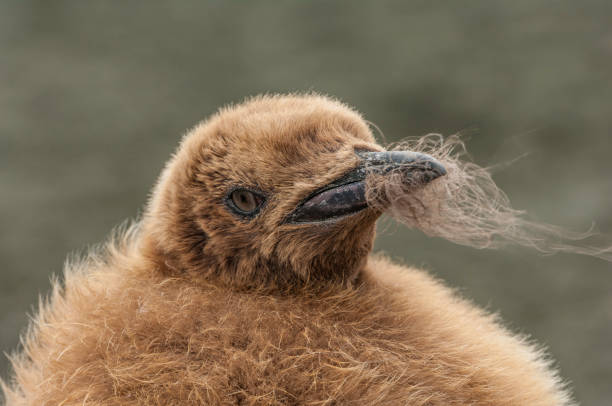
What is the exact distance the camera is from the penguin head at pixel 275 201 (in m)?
1.23

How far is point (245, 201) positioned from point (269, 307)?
204 mm

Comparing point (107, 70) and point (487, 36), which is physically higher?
point (487, 36)

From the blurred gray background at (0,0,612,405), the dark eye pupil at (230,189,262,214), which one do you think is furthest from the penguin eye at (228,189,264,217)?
the blurred gray background at (0,0,612,405)

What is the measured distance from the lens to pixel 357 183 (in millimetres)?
1188

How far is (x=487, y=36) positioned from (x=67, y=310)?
3032mm

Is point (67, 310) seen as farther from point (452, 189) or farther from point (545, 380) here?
point (545, 380)

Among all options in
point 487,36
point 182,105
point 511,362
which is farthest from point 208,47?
point 511,362

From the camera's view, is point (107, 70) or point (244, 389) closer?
point (244, 389)

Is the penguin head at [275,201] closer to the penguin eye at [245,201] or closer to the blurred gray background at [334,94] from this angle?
the penguin eye at [245,201]

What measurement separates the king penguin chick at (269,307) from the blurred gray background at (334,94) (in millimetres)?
2049

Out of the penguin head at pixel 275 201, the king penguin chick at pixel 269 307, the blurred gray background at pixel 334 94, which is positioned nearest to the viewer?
the king penguin chick at pixel 269 307

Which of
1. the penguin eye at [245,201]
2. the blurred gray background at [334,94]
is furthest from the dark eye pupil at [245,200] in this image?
the blurred gray background at [334,94]

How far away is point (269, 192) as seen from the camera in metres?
1.26

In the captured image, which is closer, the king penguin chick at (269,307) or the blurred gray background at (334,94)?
the king penguin chick at (269,307)
